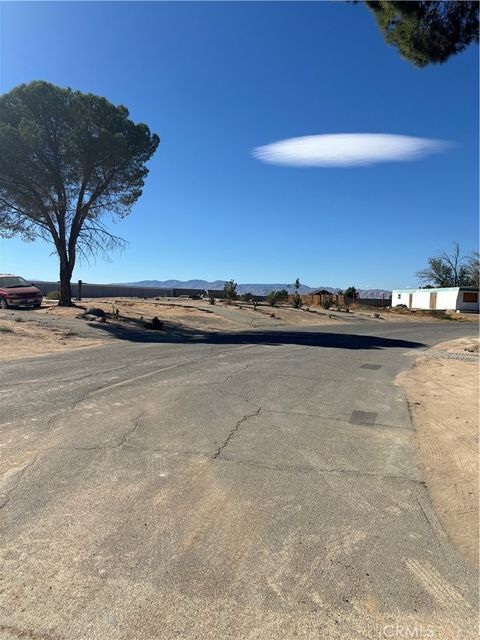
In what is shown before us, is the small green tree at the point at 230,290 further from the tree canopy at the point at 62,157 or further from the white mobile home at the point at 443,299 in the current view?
the white mobile home at the point at 443,299

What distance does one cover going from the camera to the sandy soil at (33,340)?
14.5 metres

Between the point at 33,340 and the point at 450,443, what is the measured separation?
14.2 meters

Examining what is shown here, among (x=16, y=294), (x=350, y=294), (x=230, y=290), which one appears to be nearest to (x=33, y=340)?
(x=16, y=294)

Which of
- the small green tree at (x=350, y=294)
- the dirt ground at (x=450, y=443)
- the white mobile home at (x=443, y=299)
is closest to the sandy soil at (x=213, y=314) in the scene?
the dirt ground at (x=450, y=443)

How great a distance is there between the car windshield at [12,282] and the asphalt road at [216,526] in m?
21.2

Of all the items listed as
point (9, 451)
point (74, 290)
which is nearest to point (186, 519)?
point (9, 451)

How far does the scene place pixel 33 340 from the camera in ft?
55.2

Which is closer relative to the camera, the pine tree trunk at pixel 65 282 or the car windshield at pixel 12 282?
the car windshield at pixel 12 282

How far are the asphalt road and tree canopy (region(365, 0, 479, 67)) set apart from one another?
33.1 feet

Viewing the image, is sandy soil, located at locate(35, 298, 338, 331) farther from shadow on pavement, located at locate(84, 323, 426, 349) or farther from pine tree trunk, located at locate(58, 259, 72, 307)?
shadow on pavement, located at locate(84, 323, 426, 349)

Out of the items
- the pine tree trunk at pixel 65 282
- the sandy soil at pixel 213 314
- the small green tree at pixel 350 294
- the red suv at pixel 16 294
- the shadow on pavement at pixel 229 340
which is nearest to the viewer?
the shadow on pavement at pixel 229 340

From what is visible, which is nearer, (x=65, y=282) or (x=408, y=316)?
(x=65, y=282)

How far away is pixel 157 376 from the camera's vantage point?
10266mm

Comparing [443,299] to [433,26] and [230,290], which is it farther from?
[433,26]
